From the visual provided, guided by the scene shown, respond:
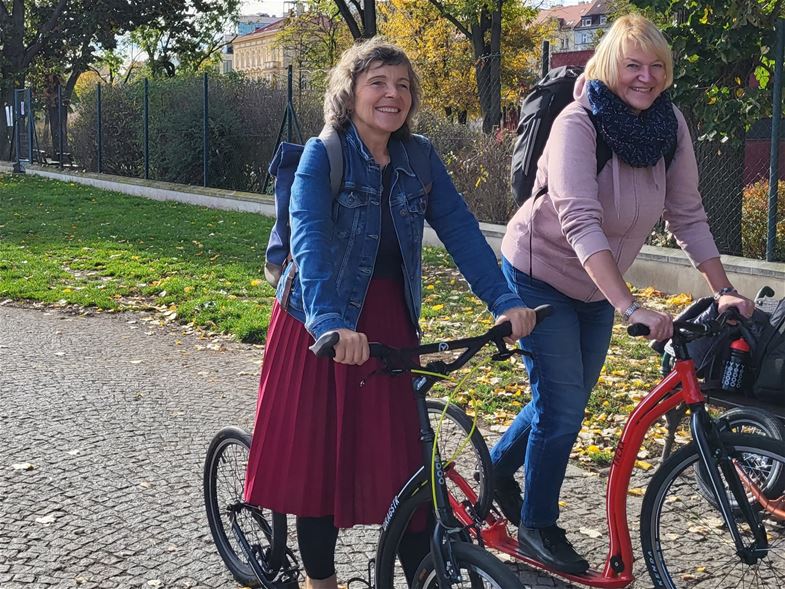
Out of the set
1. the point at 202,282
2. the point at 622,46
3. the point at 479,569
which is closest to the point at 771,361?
the point at 622,46

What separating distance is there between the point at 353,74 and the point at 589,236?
831 mm

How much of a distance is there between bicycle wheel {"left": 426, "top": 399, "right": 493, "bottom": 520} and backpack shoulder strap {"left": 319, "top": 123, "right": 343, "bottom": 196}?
808 millimetres

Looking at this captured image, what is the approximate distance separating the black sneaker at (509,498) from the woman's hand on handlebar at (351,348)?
1525 millimetres

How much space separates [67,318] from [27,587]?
540 centimetres

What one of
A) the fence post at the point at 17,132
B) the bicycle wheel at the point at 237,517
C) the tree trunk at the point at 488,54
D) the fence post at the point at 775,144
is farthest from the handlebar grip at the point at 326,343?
the fence post at the point at 17,132

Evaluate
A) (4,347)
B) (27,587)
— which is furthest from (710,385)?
(4,347)

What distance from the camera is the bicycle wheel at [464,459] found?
135 inches

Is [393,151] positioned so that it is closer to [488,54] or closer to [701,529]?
[701,529]

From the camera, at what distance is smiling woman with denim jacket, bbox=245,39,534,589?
120 inches

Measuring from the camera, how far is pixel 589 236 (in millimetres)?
3193

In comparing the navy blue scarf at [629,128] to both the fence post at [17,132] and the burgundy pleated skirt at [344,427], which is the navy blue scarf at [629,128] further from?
the fence post at [17,132]

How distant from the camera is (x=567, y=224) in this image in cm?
325

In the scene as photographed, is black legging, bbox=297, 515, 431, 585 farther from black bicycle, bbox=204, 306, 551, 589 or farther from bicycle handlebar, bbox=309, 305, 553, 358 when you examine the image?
bicycle handlebar, bbox=309, 305, 553, 358

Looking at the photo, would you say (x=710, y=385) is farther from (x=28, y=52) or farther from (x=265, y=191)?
(x=28, y=52)
